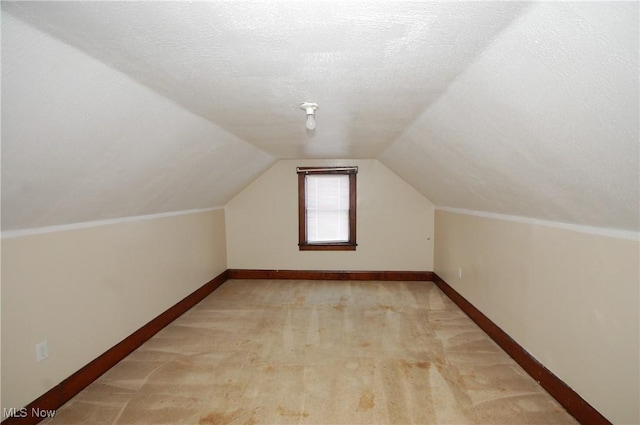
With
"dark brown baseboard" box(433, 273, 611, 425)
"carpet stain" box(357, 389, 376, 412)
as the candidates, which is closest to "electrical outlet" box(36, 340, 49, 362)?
"carpet stain" box(357, 389, 376, 412)

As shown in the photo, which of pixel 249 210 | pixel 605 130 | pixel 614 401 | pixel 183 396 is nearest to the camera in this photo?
pixel 605 130

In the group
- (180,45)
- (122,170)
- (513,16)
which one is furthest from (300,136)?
(513,16)

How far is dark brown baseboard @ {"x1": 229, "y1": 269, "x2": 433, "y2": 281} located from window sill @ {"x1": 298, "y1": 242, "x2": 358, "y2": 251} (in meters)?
0.37

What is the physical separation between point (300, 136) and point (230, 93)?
1.29m

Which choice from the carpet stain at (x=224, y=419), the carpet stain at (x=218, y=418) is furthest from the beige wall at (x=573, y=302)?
the carpet stain at (x=218, y=418)

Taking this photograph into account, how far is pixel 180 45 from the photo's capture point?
1.24 meters

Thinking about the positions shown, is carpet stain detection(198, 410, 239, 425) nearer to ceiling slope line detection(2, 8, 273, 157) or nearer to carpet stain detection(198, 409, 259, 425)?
carpet stain detection(198, 409, 259, 425)

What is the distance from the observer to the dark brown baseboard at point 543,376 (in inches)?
72.2

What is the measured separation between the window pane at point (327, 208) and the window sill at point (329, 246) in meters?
0.09

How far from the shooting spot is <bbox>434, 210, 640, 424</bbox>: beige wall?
5.34 feet

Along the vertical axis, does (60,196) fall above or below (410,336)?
above

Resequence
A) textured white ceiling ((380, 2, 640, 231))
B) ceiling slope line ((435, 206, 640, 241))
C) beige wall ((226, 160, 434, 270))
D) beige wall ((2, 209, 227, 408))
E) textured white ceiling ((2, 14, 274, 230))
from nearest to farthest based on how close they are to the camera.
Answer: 1. textured white ceiling ((380, 2, 640, 231))
2. textured white ceiling ((2, 14, 274, 230))
3. ceiling slope line ((435, 206, 640, 241))
4. beige wall ((2, 209, 227, 408))
5. beige wall ((226, 160, 434, 270))

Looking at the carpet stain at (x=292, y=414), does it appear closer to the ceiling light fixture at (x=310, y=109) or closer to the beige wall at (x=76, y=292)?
the beige wall at (x=76, y=292)

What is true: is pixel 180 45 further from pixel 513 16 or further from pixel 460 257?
pixel 460 257
